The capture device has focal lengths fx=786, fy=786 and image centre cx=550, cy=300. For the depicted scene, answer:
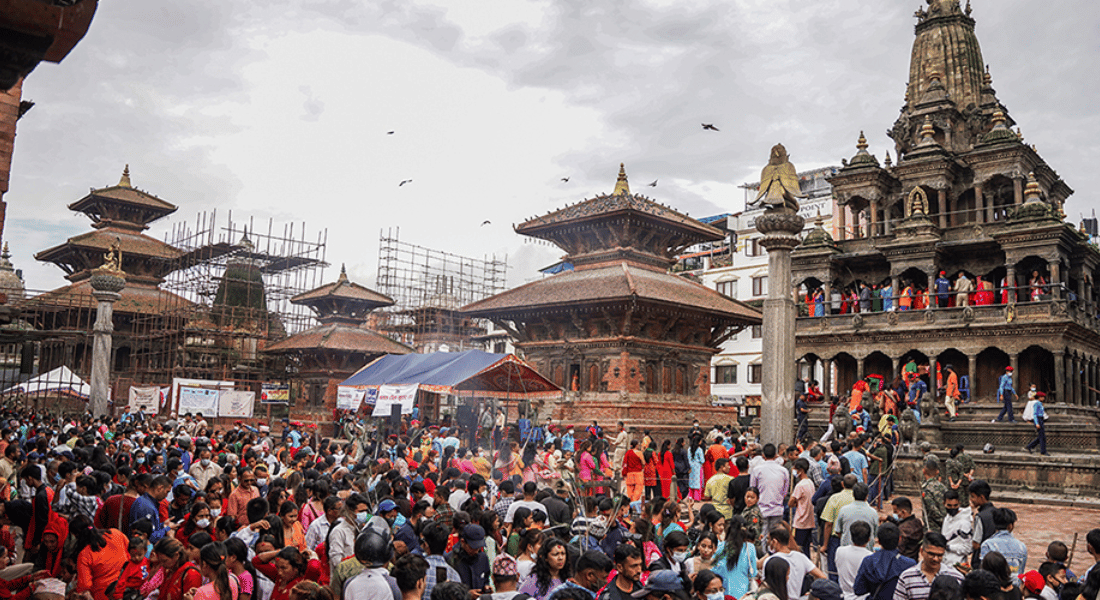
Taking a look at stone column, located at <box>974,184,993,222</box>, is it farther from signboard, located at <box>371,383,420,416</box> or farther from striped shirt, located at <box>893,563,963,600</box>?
striped shirt, located at <box>893,563,963,600</box>

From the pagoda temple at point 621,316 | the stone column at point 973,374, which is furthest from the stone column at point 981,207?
the pagoda temple at point 621,316

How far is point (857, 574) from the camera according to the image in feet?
22.4

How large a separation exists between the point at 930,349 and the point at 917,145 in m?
12.5

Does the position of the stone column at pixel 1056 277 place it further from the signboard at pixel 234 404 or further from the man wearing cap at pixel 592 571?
the signboard at pixel 234 404

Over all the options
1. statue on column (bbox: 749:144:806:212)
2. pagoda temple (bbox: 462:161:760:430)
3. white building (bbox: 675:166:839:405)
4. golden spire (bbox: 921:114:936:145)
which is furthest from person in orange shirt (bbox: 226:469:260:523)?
white building (bbox: 675:166:839:405)

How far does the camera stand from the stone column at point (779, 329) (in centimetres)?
1566

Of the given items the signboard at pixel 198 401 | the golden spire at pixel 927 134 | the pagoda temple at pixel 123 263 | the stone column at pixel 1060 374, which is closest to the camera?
the signboard at pixel 198 401

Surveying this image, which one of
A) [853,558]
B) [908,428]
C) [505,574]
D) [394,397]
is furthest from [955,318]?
[505,574]

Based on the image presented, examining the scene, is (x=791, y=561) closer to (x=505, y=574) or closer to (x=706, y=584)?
(x=706, y=584)

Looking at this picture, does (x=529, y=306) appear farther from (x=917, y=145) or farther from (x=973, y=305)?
(x=917, y=145)

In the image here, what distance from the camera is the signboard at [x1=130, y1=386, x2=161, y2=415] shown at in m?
31.4

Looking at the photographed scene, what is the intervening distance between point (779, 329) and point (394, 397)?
10.5 meters

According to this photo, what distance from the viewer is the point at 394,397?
21.2 metres

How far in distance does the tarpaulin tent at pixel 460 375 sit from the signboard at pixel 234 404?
897 centimetres
